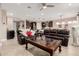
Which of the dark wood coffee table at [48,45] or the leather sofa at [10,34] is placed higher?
the leather sofa at [10,34]

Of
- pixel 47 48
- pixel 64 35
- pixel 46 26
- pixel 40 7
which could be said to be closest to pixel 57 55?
pixel 47 48

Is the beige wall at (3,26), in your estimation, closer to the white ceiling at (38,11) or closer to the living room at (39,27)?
the living room at (39,27)

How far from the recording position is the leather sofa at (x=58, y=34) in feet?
7.25

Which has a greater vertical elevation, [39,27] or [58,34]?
[39,27]

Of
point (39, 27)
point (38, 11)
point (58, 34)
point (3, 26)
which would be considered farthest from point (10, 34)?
point (58, 34)

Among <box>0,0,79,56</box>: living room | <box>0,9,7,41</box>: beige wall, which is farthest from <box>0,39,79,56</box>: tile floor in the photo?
<box>0,9,7,41</box>: beige wall

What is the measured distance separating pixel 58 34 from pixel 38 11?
628mm

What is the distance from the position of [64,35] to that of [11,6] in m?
1.22

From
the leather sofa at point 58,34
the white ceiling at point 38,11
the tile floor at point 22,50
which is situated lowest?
the tile floor at point 22,50

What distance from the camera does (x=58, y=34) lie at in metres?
2.25

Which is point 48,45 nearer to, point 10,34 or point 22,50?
point 22,50

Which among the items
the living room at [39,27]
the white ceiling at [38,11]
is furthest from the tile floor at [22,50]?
the white ceiling at [38,11]

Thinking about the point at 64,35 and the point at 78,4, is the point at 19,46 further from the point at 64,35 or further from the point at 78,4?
the point at 78,4

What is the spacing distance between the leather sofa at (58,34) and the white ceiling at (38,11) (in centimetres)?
27
